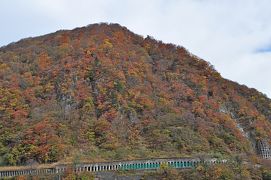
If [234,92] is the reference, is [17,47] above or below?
above

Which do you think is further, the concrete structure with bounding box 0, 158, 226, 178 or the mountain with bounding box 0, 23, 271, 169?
the mountain with bounding box 0, 23, 271, 169

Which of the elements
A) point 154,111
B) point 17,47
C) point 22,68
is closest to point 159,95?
point 154,111

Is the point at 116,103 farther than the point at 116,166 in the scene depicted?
Yes

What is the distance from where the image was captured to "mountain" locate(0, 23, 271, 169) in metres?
112

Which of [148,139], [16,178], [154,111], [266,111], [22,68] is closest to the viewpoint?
[16,178]

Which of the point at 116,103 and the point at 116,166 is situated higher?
the point at 116,103

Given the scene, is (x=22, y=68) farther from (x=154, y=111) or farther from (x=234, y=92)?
(x=234, y=92)

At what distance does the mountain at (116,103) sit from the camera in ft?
366

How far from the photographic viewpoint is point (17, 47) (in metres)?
151

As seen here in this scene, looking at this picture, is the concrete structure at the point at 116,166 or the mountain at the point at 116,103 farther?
the mountain at the point at 116,103

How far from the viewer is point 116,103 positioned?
396 ft

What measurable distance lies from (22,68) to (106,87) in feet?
75.4

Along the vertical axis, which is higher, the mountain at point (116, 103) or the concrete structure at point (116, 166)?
the mountain at point (116, 103)

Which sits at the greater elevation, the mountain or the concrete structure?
the mountain
